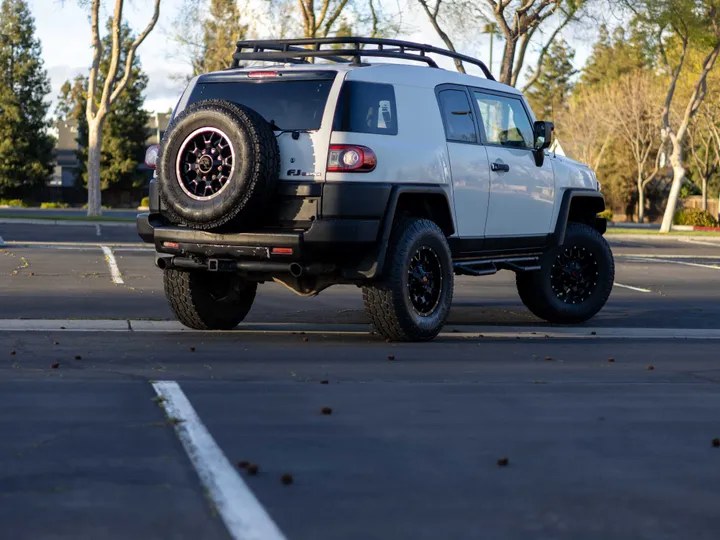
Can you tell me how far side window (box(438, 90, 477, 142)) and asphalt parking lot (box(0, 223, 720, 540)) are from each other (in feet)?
6.08

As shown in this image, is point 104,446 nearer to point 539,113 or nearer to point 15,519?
point 15,519

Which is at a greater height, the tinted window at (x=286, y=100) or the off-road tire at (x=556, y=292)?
the tinted window at (x=286, y=100)

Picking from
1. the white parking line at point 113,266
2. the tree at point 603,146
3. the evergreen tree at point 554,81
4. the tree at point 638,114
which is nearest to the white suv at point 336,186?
the white parking line at point 113,266

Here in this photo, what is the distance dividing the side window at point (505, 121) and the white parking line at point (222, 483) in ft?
18.0

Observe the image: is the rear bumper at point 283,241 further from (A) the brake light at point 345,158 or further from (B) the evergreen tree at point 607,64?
(B) the evergreen tree at point 607,64

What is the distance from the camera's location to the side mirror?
11930mm

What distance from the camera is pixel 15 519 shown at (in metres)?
4.55

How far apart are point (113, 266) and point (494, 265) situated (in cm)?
881

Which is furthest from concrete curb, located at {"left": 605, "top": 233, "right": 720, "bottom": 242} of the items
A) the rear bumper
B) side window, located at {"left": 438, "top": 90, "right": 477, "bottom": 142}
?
the rear bumper

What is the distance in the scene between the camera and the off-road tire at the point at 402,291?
10.1m

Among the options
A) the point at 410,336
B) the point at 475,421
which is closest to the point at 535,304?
the point at 410,336

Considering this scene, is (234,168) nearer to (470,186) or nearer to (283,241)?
(283,241)

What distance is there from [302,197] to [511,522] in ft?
18.0

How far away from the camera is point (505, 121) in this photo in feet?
39.0
